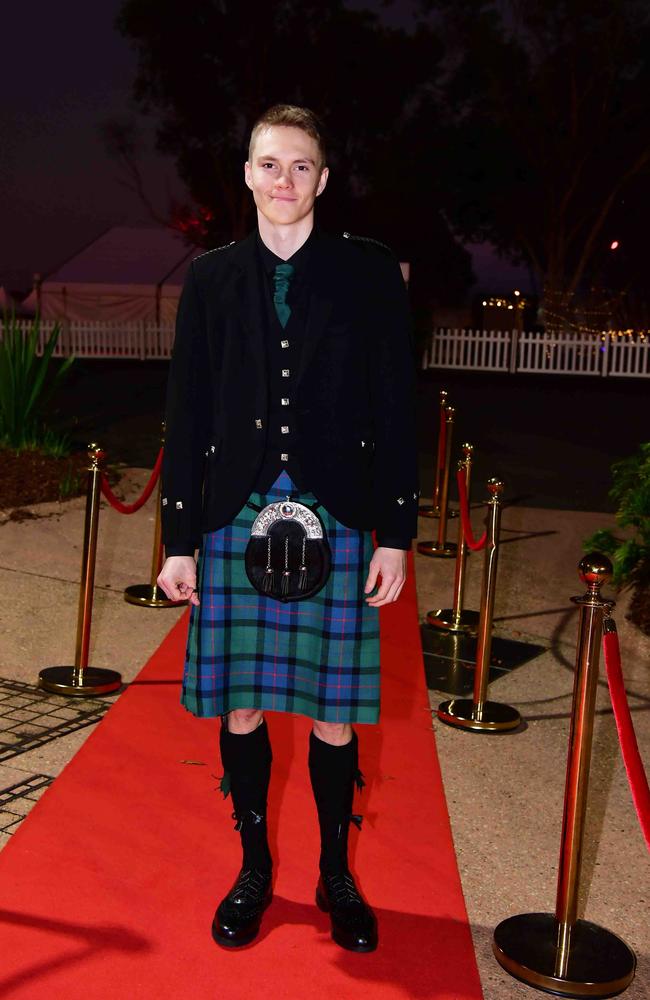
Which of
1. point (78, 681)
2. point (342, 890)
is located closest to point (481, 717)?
point (78, 681)

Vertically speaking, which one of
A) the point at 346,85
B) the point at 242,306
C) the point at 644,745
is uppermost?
the point at 346,85

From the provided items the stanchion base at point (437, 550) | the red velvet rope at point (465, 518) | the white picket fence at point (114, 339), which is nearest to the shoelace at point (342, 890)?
the red velvet rope at point (465, 518)

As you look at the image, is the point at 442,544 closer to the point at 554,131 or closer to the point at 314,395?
the point at 314,395

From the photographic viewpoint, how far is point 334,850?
3.05 m

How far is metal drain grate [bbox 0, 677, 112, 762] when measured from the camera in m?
4.41

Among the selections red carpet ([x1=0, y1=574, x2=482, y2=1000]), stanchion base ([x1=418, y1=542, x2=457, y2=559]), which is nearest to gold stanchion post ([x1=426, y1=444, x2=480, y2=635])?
stanchion base ([x1=418, y1=542, x2=457, y2=559])

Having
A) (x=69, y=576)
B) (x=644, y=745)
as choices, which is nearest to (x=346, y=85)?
Answer: (x=69, y=576)

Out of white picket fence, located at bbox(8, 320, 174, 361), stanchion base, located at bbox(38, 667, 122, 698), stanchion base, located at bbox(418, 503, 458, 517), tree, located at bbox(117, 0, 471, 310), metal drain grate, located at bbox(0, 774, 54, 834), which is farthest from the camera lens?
tree, located at bbox(117, 0, 471, 310)

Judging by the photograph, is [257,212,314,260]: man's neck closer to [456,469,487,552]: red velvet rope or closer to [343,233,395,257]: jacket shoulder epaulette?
[343,233,395,257]: jacket shoulder epaulette

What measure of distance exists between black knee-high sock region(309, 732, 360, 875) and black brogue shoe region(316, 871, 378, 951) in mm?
38

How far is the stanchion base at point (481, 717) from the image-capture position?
15.8ft

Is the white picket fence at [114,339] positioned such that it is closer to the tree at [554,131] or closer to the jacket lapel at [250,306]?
the tree at [554,131]

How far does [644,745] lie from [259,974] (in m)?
2.35

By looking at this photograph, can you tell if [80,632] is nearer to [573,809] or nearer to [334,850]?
[334,850]
